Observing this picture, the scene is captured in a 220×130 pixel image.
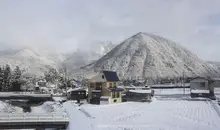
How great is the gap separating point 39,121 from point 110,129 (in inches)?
355

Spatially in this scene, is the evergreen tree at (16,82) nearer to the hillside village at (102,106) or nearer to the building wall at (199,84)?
the hillside village at (102,106)

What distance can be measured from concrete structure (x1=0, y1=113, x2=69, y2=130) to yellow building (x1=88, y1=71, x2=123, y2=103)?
80.4 feet

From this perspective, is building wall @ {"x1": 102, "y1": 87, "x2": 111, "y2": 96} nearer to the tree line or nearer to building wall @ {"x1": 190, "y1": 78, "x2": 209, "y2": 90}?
building wall @ {"x1": 190, "y1": 78, "x2": 209, "y2": 90}

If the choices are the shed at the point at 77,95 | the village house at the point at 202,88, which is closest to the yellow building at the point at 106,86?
the shed at the point at 77,95

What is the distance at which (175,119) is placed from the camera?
40.6 m

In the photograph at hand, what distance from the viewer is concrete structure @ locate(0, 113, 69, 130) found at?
3506cm

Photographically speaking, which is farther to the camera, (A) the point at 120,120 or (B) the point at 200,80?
(B) the point at 200,80

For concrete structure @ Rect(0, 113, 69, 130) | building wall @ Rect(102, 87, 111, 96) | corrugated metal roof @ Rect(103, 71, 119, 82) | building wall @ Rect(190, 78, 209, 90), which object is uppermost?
corrugated metal roof @ Rect(103, 71, 119, 82)

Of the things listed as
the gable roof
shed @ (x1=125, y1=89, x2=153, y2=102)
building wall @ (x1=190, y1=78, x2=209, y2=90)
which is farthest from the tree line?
building wall @ (x1=190, y1=78, x2=209, y2=90)

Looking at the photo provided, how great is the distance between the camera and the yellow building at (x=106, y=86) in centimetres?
6131

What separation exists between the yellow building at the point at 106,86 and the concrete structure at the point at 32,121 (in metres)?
24.5

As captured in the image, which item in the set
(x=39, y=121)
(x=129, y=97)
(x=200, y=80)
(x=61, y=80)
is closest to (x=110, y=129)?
(x=39, y=121)

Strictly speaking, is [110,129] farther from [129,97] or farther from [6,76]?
[6,76]

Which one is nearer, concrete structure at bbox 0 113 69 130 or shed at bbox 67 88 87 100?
concrete structure at bbox 0 113 69 130
